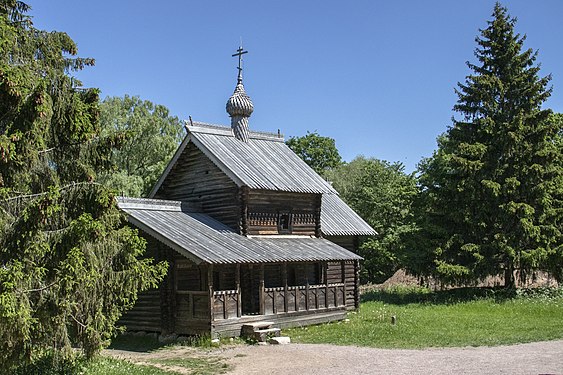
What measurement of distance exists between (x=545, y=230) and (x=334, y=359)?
19.0 meters

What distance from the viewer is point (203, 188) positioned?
92.6 feet

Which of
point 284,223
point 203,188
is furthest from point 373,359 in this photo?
point 203,188

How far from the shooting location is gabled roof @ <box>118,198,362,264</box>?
22.0m

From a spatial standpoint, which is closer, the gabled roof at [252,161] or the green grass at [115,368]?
the green grass at [115,368]

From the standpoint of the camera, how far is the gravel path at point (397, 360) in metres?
15.4

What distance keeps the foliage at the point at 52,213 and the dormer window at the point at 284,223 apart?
13.2 meters

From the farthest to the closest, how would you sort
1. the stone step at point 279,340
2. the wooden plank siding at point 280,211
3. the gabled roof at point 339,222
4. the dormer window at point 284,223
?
the gabled roof at point 339,222, the dormer window at point 284,223, the wooden plank siding at point 280,211, the stone step at point 279,340

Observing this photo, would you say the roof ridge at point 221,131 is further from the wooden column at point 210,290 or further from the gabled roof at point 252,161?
the wooden column at point 210,290

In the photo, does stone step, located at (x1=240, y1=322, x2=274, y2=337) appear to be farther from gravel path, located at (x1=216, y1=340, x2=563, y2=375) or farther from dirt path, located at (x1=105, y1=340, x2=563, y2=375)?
gravel path, located at (x1=216, y1=340, x2=563, y2=375)

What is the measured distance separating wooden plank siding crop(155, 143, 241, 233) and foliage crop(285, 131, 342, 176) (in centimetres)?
4077

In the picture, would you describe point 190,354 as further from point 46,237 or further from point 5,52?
point 5,52

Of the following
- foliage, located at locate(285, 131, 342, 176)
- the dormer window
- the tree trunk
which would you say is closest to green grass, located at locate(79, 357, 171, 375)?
the dormer window

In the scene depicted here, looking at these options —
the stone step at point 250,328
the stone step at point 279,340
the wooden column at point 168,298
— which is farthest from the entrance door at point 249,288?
the stone step at point 279,340

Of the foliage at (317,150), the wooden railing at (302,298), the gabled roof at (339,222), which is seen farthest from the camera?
the foliage at (317,150)
